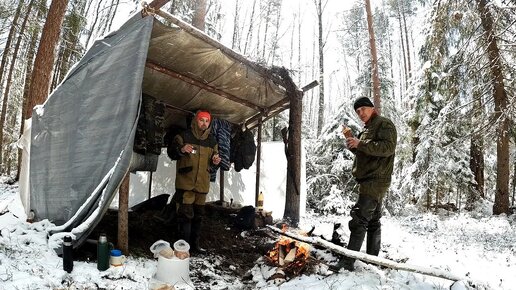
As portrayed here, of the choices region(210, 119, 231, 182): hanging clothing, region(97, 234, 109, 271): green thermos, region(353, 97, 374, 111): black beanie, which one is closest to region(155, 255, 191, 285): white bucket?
region(97, 234, 109, 271): green thermos

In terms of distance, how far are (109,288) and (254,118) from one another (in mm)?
5389

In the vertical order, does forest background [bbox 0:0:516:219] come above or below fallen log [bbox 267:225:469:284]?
above

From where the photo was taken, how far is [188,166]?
518 centimetres

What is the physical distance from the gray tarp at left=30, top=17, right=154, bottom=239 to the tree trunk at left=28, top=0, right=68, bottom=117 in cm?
401

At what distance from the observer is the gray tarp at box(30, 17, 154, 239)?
4277 millimetres

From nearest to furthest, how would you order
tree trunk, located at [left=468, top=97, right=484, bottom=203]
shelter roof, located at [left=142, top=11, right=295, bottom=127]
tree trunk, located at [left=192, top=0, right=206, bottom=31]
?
shelter roof, located at [left=142, top=11, right=295, bottom=127] < tree trunk, located at [left=192, top=0, right=206, bottom=31] < tree trunk, located at [left=468, top=97, right=484, bottom=203]

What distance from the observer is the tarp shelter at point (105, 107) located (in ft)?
14.2

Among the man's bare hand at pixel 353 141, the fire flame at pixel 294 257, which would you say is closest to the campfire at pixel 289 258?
the fire flame at pixel 294 257

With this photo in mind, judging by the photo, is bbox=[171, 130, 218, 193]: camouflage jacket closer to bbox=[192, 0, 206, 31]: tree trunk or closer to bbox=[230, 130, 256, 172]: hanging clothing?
bbox=[230, 130, 256, 172]: hanging clothing

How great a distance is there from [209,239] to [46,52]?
256 inches

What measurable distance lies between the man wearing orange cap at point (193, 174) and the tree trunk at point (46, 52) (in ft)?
18.5

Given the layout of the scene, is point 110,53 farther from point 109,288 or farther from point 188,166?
point 109,288

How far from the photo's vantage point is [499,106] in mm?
9531

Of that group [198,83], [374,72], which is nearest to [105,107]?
[198,83]
